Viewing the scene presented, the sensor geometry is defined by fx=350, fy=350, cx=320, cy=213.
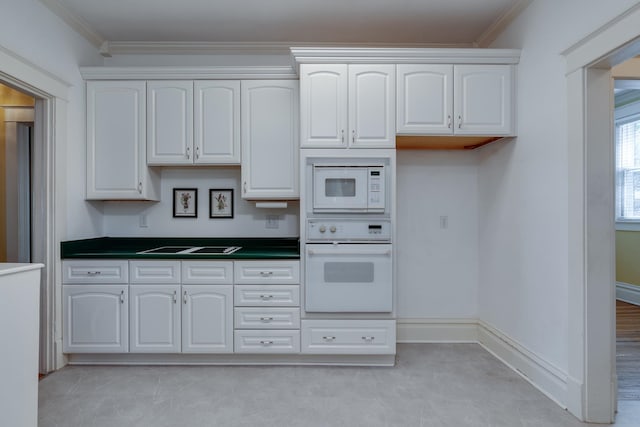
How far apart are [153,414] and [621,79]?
12.0 feet

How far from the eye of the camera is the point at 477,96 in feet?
8.89

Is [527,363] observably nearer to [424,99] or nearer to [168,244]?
[424,99]

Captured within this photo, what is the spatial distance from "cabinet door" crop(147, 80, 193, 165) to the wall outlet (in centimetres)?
87

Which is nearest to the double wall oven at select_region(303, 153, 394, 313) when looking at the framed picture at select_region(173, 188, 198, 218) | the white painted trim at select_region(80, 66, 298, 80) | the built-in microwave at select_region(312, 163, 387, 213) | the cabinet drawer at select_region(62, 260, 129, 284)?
the built-in microwave at select_region(312, 163, 387, 213)

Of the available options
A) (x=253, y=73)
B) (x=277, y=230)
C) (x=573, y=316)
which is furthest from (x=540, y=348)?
(x=253, y=73)

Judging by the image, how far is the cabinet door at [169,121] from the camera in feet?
9.68

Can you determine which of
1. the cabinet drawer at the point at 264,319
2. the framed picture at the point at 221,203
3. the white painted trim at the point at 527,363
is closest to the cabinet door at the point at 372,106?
the framed picture at the point at 221,203

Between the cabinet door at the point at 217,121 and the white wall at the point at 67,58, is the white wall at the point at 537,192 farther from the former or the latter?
the white wall at the point at 67,58

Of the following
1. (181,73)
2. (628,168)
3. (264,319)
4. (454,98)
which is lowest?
(264,319)

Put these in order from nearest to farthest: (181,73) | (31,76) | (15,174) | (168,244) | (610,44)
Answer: (610,44) < (31,76) < (181,73) < (15,174) < (168,244)

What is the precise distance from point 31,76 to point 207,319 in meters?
2.10

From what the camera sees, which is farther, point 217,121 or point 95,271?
point 217,121

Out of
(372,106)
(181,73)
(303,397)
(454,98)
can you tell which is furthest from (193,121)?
(303,397)

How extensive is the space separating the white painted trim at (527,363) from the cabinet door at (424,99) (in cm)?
173
